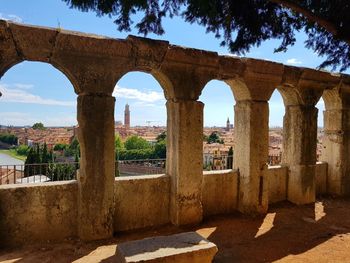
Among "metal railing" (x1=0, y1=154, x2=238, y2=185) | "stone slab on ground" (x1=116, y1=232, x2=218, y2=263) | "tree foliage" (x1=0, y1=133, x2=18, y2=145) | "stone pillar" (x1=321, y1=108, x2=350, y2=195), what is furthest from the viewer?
"tree foliage" (x1=0, y1=133, x2=18, y2=145)

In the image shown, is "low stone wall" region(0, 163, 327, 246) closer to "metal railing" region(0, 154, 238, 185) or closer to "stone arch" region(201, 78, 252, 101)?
"metal railing" region(0, 154, 238, 185)

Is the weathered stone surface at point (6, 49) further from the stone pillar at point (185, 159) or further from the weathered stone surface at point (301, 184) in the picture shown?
the weathered stone surface at point (301, 184)

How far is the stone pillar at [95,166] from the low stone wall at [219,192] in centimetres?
223

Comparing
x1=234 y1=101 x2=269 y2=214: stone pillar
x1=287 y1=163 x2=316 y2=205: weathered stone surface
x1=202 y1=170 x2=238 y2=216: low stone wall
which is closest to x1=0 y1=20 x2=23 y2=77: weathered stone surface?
x1=202 y1=170 x2=238 y2=216: low stone wall

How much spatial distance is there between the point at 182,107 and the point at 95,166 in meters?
1.97

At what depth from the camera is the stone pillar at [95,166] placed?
193 inches

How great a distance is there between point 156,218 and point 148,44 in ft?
10.9

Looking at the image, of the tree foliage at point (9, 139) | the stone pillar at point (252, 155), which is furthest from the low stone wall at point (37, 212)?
the tree foliage at point (9, 139)

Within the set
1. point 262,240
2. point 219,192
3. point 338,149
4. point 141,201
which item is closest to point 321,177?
point 338,149

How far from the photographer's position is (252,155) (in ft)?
21.5

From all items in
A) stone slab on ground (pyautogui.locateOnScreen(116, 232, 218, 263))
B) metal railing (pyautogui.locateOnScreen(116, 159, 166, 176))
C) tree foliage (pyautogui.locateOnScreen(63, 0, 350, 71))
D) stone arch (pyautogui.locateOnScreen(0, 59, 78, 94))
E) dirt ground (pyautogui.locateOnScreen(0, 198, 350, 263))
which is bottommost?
dirt ground (pyautogui.locateOnScreen(0, 198, 350, 263))

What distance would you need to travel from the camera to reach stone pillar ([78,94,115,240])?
16.1 ft

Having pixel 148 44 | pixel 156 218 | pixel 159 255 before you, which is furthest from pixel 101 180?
pixel 148 44

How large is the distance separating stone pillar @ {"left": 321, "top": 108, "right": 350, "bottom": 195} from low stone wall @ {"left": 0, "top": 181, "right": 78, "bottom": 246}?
7.24 metres
